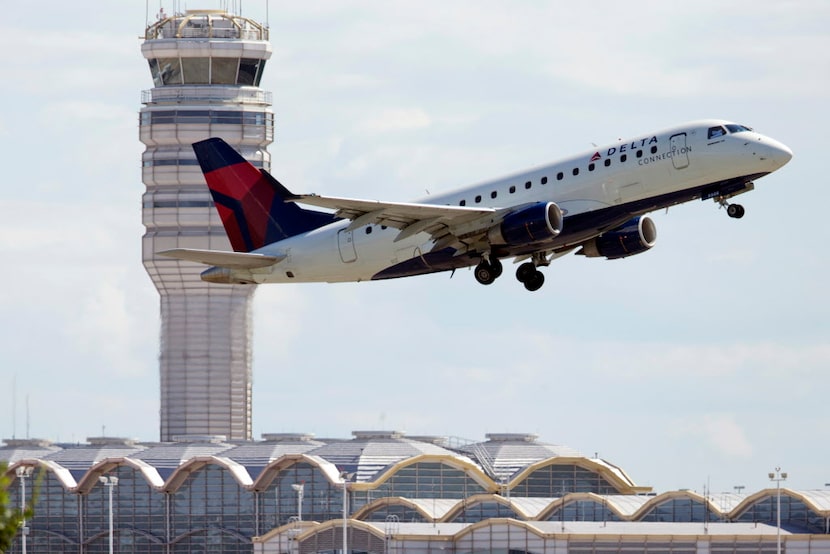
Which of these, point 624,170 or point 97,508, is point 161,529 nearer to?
point 97,508

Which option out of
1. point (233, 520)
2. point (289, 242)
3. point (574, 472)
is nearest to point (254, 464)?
point (233, 520)

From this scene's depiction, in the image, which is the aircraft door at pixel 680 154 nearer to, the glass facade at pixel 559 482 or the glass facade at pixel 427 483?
the glass facade at pixel 427 483

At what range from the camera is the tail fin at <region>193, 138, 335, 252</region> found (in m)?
105

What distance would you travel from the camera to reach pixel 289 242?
335ft

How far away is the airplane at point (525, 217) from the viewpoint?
89.4 m

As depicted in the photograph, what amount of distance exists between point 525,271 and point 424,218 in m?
8.33

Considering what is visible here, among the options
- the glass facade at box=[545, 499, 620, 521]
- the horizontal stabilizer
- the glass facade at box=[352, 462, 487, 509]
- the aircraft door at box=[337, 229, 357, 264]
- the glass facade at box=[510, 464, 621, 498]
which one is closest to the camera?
the horizontal stabilizer

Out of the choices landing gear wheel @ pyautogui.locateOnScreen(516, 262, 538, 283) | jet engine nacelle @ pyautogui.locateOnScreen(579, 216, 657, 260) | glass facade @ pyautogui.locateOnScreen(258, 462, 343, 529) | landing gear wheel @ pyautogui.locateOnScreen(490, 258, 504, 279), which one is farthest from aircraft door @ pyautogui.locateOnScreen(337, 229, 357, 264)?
glass facade @ pyautogui.locateOnScreen(258, 462, 343, 529)

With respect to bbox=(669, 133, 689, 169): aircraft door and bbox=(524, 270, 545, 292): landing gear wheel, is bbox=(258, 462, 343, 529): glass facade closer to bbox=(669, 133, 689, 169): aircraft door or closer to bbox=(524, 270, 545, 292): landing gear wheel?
bbox=(524, 270, 545, 292): landing gear wheel

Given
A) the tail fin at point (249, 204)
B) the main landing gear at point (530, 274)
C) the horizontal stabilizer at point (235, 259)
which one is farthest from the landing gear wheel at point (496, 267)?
the horizontal stabilizer at point (235, 259)

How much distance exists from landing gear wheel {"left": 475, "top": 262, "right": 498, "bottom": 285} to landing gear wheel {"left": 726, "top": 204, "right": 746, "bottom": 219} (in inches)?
452

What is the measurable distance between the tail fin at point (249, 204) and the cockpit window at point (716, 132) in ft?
69.4

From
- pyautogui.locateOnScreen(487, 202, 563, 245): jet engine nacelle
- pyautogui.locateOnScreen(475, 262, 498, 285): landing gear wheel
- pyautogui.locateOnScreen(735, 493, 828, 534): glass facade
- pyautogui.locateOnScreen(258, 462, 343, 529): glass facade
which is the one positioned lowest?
pyautogui.locateOnScreen(735, 493, 828, 534): glass facade

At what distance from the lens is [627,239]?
96625 millimetres
